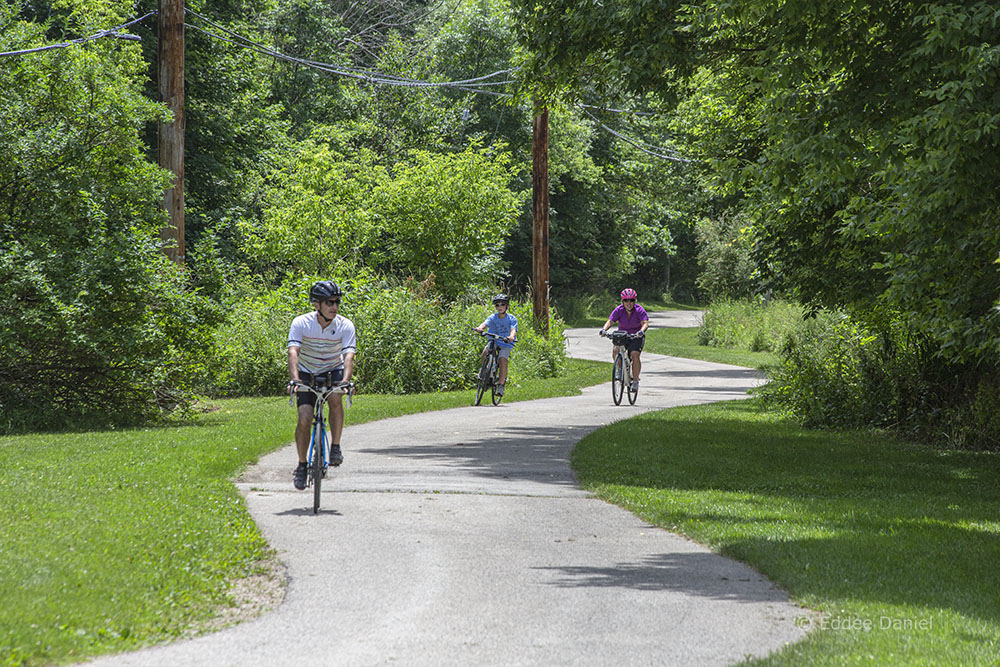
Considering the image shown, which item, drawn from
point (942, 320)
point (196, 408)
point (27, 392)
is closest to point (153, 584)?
point (942, 320)

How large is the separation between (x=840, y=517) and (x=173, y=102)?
12.4 metres

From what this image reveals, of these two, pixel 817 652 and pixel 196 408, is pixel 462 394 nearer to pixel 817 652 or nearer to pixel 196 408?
pixel 196 408

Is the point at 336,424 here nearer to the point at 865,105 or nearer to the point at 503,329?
the point at 865,105

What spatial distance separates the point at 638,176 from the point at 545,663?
54725 millimetres

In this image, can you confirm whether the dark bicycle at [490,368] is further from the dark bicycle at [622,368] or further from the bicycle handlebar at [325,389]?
the bicycle handlebar at [325,389]

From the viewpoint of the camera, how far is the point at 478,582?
7.36 metres

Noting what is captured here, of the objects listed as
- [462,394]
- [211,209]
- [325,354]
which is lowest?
[462,394]

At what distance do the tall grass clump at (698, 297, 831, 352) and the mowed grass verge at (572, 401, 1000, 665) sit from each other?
→ 82.9 feet

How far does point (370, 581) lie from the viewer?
7324mm

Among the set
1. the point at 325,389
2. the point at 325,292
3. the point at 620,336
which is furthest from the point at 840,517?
the point at 620,336

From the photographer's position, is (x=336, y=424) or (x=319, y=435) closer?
(x=319, y=435)

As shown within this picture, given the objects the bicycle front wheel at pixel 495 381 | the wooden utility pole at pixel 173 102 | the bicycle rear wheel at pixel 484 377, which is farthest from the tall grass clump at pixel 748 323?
the wooden utility pole at pixel 173 102

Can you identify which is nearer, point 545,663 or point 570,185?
point 545,663

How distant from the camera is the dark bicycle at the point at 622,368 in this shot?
21188 millimetres
